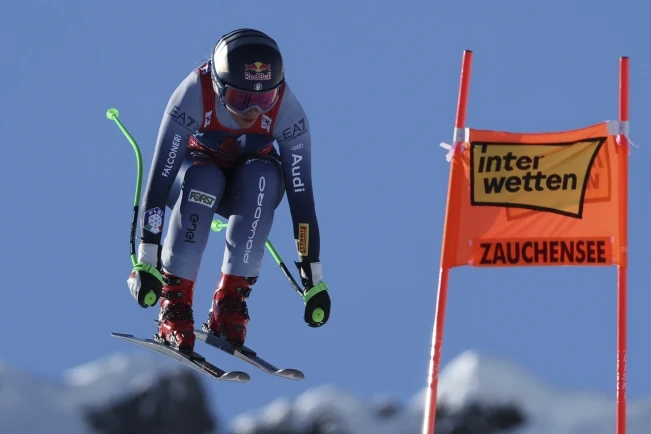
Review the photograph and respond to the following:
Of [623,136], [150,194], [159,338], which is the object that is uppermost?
[623,136]

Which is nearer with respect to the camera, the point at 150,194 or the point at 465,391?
the point at 150,194

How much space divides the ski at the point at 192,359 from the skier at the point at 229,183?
0.10m

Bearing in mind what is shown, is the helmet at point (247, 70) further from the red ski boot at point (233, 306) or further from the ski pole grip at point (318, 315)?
the ski pole grip at point (318, 315)

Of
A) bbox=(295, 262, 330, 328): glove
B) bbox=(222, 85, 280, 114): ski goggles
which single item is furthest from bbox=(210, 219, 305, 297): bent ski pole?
bbox=(222, 85, 280, 114): ski goggles

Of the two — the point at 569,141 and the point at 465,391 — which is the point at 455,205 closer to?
the point at 569,141

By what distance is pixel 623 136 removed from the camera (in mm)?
16781

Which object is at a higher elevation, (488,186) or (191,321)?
(488,186)

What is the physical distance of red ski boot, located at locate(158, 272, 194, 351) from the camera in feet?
53.8

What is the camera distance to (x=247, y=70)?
15938 millimetres

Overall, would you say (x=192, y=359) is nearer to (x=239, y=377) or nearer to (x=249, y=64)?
(x=239, y=377)

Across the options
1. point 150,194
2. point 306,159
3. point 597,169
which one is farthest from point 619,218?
point 150,194

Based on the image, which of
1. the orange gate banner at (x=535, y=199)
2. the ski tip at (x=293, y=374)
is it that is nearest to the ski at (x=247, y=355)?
the ski tip at (x=293, y=374)

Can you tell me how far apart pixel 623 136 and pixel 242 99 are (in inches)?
124

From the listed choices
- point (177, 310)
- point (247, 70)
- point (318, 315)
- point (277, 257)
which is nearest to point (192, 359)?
point (177, 310)
